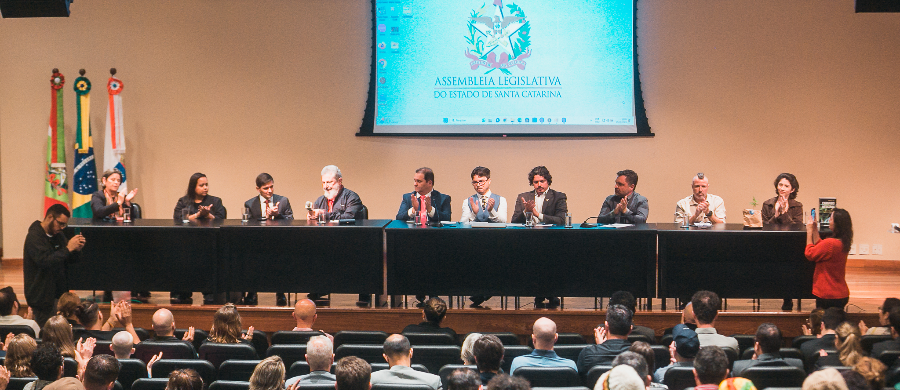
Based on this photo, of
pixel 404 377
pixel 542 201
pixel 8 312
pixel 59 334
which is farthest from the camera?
pixel 542 201

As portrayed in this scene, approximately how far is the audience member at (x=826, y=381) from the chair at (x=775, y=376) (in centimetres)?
74

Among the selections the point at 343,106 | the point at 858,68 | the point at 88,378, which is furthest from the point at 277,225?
the point at 858,68

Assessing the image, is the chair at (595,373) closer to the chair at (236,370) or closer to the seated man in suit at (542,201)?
the chair at (236,370)

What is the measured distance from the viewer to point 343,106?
8.03m

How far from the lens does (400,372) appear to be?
132 inches

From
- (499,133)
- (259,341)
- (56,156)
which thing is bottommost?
(259,341)

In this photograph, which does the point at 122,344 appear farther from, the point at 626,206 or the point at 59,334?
the point at 626,206

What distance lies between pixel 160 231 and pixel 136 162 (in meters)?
3.13

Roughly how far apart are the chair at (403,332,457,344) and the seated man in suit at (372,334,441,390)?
760 millimetres

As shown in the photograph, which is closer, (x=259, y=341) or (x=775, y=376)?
(x=775, y=376)

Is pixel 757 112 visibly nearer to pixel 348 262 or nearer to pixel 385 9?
pixel 385 9

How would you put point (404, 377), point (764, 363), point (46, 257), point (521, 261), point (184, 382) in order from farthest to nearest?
point (521, 261) → point (46, 257) → point (764, 363) → point (404, 377) → point (184, 382)

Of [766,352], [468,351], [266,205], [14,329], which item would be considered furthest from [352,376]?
[266,205]

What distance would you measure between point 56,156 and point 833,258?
7.37 m
